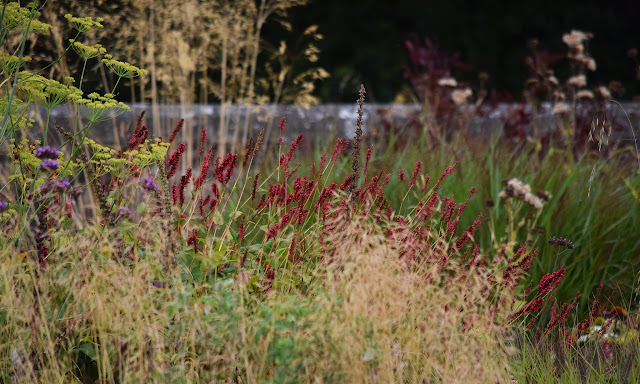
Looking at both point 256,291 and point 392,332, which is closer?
point 392,332

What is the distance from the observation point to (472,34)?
33.5 ft

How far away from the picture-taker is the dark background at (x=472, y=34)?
33.1 feet

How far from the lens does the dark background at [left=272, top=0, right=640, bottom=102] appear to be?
10.1 metres

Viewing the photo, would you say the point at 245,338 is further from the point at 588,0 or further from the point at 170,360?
the point at 588,0

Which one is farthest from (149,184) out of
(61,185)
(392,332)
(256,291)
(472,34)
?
(472,34)

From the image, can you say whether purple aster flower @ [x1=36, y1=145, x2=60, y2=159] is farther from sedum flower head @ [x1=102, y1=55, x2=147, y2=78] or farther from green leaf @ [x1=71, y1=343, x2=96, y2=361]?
green leaf @ [x1=71, y1=343, x2=96, y2=361]

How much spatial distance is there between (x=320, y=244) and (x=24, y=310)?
1.05 m

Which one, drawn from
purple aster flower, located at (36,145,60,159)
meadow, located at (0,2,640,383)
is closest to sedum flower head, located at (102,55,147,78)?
meadow, located at (0,2,640,383)

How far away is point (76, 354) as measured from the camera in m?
2.16

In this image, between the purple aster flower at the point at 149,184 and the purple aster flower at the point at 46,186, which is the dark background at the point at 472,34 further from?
the purple aster flower at the point at 46,186

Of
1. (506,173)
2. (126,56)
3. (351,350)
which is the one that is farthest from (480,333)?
(126,56)

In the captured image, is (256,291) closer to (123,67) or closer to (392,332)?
(392,332)

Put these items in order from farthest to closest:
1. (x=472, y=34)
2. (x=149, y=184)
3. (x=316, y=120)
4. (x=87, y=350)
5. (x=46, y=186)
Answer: (x=472, y=34)
(x=316, y=120)
(x=149, y=184)
(x=46, y=186)
(x=87, y=350)

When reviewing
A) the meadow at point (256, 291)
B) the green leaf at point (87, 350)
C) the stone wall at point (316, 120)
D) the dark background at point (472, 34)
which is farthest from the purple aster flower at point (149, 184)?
the dark background at point (472, 34)
